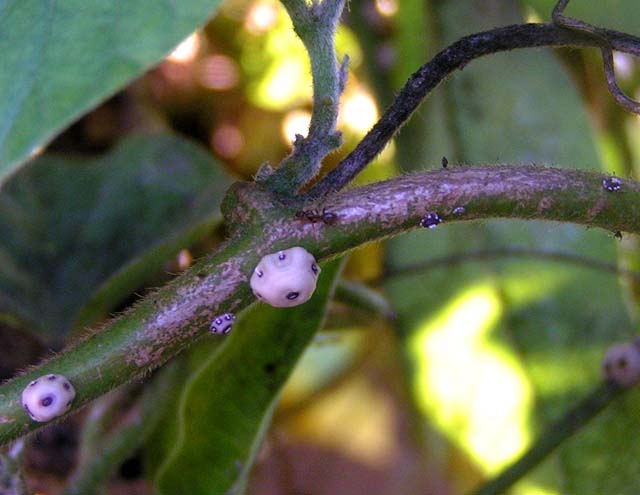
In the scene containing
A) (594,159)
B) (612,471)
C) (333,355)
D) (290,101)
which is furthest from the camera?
(290,101)

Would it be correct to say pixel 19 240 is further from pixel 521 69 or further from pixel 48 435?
pixel 521 69

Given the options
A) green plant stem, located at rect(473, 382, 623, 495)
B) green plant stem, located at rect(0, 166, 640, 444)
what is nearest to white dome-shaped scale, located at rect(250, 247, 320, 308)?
green plant stem, located at rect(0, 166, 640, 444)

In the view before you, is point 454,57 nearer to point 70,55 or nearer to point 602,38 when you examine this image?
point 602,38

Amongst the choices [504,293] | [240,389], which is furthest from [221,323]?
[504,293]

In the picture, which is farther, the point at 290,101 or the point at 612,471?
the point at 290,101

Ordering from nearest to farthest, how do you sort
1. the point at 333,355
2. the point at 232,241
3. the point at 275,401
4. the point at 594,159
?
the point at 232,241, the point at 275,401, the point at 594,159, the point at 333,355

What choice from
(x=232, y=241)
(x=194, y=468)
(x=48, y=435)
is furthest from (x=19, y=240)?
(x=232, y=241)
